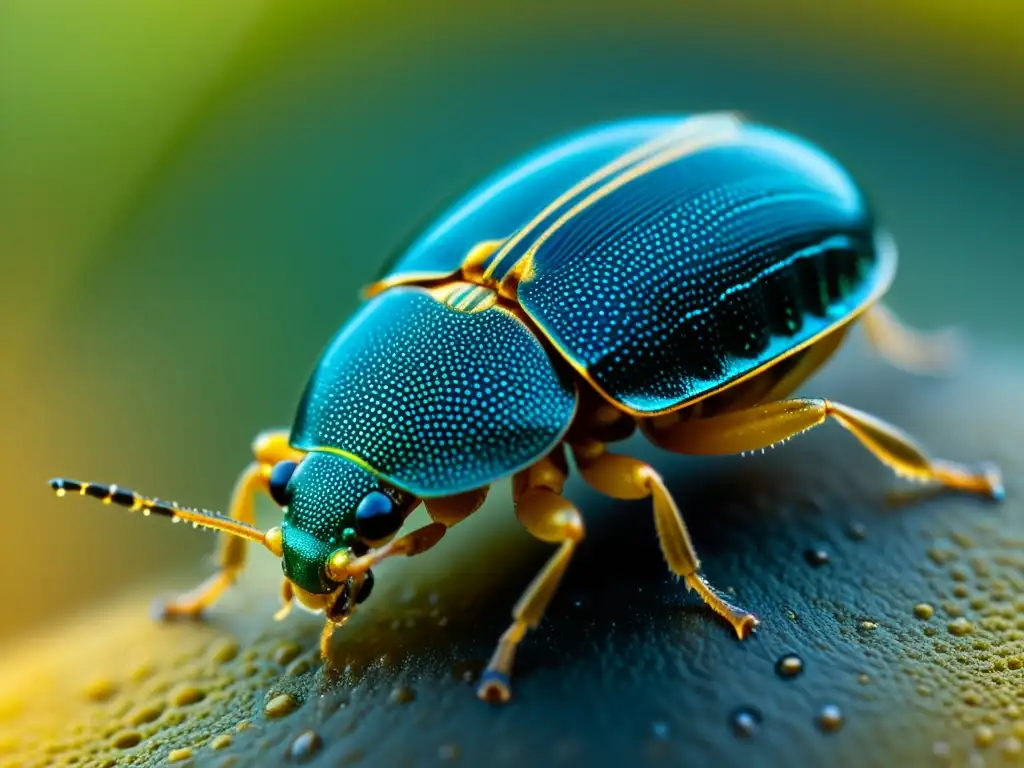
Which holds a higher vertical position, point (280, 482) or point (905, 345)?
point (280, 482)

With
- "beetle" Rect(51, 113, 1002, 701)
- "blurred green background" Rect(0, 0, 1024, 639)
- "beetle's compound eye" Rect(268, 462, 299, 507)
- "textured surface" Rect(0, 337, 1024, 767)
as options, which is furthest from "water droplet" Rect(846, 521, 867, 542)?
"blurred green background" Rect(0, 0, 1024, 639)

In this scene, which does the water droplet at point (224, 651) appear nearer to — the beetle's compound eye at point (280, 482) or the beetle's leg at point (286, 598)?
the beetle's leg at point (286, 598)

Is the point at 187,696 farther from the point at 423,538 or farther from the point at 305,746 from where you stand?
the point at 423,538

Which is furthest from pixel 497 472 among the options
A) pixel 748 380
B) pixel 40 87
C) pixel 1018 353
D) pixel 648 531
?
pixel 40 87

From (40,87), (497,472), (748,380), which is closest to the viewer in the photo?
(497,472)

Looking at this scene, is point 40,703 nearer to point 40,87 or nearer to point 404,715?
point 404,715

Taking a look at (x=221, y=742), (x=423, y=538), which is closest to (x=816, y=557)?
(x=423, y=538)
